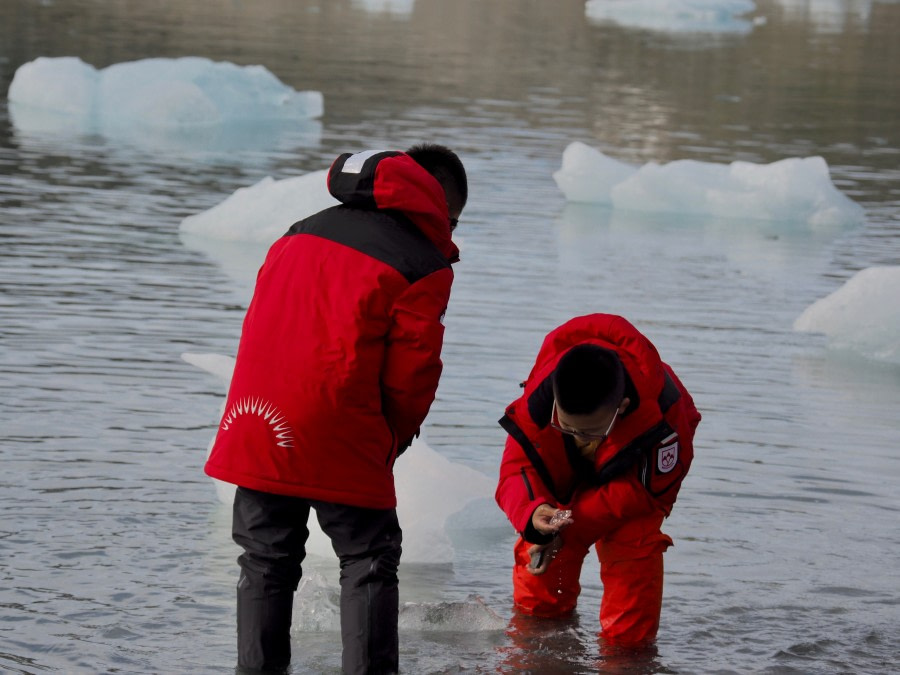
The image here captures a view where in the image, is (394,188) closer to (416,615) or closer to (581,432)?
(581,432)

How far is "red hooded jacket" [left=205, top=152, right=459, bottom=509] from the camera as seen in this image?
11.0 ft

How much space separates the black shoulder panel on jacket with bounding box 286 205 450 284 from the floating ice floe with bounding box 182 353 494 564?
181 cm

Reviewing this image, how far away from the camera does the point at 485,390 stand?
722cm

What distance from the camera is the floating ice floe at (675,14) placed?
133ft

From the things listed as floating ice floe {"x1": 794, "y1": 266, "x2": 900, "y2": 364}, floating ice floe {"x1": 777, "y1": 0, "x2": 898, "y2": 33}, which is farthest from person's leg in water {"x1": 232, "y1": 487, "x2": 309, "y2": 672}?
floating ice floe {"x1": 777, "y1": 0, "x2": 898, "y2": 33}

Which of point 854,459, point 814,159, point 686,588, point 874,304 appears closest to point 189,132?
point 814,159

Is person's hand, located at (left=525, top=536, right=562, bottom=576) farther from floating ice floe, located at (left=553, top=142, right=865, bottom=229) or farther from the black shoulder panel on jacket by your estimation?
floating ice floe, located at (left=553, top=142, right=865, bottom=229)

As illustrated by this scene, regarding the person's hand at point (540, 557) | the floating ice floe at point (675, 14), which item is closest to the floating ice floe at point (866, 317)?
the person's hand at point (540, 557)

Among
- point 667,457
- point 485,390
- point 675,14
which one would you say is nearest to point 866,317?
point 485,390

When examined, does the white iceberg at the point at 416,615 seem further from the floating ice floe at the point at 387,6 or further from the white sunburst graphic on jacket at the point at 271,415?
Result: the floating ice floe at the point at 387,6

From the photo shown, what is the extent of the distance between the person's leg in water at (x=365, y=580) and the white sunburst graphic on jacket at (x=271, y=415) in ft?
0.59

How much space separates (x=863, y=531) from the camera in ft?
18.1

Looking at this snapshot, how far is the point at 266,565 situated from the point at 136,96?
1458 cm

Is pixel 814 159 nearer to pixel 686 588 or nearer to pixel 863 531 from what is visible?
pixel 863 531
